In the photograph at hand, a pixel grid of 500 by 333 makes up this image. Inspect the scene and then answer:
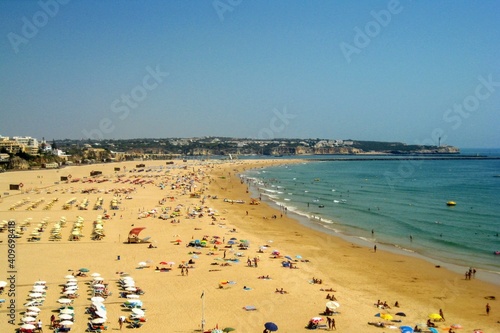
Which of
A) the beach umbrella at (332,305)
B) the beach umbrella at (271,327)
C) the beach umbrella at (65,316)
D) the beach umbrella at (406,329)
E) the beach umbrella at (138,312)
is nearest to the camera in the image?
the beach umbrella at (271,327)

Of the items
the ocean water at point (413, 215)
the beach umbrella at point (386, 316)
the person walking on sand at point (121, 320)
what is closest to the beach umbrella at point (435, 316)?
the beach umbrella at point (386, 316)

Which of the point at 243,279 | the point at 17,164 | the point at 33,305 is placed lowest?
the point at 17,164

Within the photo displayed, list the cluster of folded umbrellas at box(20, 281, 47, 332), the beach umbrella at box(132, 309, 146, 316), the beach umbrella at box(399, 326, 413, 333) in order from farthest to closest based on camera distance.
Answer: the beach umbrella at box(132, 309, 146, 316) < the beach umbrella at box(399, 326, 413, 333) < the cluster of folded umbrellas at box(20, 281, 47, 332)

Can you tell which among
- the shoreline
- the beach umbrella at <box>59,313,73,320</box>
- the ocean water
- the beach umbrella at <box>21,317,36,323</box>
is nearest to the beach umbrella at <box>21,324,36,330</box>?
the beach umbrella at <box>21,317,36,323</box>

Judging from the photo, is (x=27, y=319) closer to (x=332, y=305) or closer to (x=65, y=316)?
(x=65, y=316)

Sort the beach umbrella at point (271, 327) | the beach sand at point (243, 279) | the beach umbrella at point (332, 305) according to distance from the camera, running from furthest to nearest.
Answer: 1. the beach umbrella at point (332, 305)
2. the beach sand at point (243, 279)
3. the beach umbrella at point (271, 327)

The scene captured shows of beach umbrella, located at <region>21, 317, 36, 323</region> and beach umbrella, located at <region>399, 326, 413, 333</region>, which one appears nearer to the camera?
beach umbrella, located at <region>21, 317, 36, 323</region>

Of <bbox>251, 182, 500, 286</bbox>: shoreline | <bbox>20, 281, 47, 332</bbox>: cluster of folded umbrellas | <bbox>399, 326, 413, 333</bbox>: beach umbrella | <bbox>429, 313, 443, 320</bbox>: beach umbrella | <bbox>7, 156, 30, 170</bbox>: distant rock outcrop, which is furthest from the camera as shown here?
<bbox>7, 156, 30, 170</bbox>: distant rock outcrop

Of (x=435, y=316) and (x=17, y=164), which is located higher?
(x=435, y=316)

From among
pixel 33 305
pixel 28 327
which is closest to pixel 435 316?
pixel 28 327

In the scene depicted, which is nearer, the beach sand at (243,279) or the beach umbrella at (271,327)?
the beach umbrella at (271,327)

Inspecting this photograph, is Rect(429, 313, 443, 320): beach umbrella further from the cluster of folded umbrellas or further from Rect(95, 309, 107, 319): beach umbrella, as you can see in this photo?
the cluster of folded umbrellas

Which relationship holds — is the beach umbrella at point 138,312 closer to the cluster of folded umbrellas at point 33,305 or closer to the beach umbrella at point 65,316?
the beach umbrella at point 65,316
